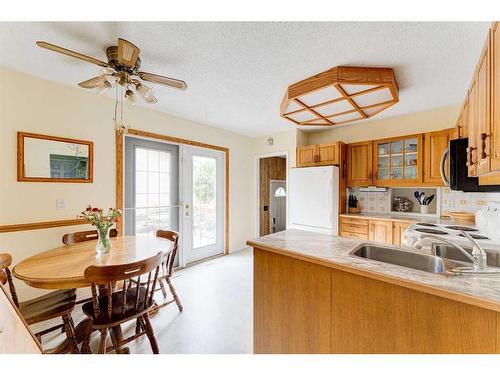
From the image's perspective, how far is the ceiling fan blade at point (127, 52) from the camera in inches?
53.7

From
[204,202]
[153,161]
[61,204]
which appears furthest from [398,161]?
[61,204]

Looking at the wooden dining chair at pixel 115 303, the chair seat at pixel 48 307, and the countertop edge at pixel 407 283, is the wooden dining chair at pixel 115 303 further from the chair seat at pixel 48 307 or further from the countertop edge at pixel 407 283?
the countertop edge at pixel 407 283

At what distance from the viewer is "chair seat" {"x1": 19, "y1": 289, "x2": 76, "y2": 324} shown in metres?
1.39

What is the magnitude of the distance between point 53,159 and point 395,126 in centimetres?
438

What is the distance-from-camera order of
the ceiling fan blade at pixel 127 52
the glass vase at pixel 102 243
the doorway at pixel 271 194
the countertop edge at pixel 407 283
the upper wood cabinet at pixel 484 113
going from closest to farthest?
the countertop edge at pixel 407 283
the upper wood cabinet at pixel 484 113
the ceiling fan blade at pixel 127 52
the glass vase at pixel 102 243
the doorway at pixel 271 194

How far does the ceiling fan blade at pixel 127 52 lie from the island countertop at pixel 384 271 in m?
1.52

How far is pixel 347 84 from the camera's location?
6.10ft

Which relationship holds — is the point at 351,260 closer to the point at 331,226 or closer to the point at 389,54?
the point at 389,54

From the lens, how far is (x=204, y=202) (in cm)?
372

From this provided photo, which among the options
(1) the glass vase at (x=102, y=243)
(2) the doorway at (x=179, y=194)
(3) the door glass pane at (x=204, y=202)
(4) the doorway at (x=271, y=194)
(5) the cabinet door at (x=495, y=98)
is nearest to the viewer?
(5) the cabinet door at (x=495, y=98)

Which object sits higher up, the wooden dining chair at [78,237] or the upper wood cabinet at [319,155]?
the upper wood cabinet at [319,155]

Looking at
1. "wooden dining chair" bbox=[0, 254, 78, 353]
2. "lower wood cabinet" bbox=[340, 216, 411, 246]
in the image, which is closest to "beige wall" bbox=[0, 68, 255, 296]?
"wooden dining chair" bbox=[0, 254, 78, 353]

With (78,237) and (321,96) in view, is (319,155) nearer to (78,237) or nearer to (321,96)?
(321,96)

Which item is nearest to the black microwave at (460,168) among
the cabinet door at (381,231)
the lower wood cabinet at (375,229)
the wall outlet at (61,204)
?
the lower wood cabinet at (375,229)
